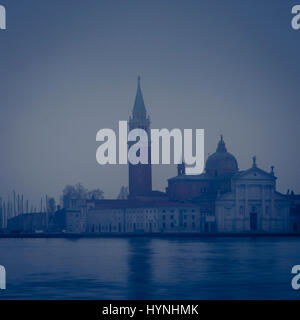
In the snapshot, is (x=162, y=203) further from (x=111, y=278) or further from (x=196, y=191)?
(x=111, y=278)

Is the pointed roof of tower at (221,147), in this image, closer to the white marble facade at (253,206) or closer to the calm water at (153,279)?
the white marble facade at (253,206)

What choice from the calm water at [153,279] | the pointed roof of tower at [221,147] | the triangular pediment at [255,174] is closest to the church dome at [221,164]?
the pointed roof of tower at [221,147]

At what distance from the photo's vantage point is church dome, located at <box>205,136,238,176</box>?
57.4 m

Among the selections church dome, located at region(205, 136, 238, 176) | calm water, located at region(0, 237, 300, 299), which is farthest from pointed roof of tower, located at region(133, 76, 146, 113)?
calm water, located at region(0, 237, 300, 299)

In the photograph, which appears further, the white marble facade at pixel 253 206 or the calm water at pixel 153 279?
the white marble facade at pixel 253 206

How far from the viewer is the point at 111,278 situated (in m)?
15.8

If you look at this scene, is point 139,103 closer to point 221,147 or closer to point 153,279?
point 221,147

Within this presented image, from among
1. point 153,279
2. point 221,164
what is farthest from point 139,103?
point 153,279

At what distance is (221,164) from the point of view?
57500 mm

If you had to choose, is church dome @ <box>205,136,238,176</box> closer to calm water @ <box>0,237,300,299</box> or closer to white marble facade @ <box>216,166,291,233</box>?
white marble facade @ <box>216,166,291,233</box>

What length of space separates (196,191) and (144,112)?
351 inches

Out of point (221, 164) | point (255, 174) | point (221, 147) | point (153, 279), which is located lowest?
point (153, 279)

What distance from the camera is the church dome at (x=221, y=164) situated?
57.4 meters

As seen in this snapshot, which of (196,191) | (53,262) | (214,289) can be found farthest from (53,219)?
(214,289)
